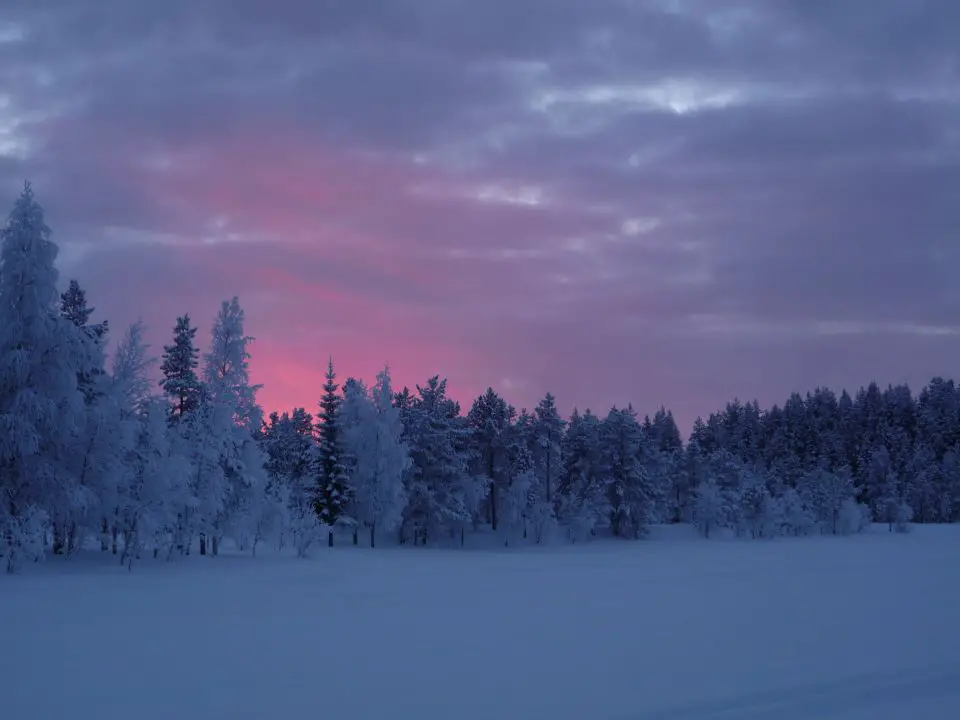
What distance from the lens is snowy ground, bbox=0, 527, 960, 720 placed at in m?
11.3

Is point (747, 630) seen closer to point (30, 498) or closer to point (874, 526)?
point (30, 498)

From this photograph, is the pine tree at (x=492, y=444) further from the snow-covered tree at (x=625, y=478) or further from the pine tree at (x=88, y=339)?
the pine tree at (x=88, y=339)

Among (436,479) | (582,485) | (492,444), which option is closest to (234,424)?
(436,479)

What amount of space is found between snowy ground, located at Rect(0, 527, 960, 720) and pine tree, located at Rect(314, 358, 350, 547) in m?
29.9

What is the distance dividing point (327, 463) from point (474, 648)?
46.2 m

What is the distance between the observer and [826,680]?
1277 centimetres

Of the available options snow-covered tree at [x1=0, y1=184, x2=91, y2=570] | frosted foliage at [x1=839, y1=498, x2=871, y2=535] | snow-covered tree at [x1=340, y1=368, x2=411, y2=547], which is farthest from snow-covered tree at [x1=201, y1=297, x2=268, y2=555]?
frosted foliage at [x1=839, y1=498, x2=871, y2=535]

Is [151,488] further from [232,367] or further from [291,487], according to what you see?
[291,487]

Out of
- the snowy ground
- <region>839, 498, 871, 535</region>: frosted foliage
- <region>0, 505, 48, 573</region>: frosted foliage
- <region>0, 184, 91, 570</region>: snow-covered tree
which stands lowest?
<region>839, 498, 871, 535</region>: frosted foliage

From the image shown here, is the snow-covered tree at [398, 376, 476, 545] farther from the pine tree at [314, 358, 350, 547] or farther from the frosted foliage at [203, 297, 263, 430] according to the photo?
the frosted foliage at [203, 297, 263, 430]

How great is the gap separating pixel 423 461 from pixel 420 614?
1870 inches

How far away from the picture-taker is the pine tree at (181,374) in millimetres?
44938

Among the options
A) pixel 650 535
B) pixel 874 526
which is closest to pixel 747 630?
pixel 650 535

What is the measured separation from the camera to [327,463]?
60312mm
